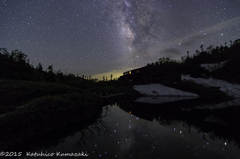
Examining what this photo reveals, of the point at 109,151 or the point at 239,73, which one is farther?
the point at 239,73

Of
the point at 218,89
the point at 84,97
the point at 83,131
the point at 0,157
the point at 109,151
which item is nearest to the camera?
the point at 0,157

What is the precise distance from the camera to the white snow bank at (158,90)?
30.2 metres

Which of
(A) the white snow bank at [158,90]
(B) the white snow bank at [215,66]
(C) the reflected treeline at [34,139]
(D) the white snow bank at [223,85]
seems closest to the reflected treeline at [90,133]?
(C) the reflected treeline at [34,139]

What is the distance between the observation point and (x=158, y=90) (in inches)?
1296

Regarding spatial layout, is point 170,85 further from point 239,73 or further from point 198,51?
point 198,51

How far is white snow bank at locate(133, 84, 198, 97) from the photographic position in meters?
30.2

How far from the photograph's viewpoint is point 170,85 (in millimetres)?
34719

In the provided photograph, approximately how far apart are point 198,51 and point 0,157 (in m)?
73.6

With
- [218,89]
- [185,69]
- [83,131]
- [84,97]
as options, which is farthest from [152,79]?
[83,131]

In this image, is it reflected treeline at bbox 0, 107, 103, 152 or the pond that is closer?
the pond

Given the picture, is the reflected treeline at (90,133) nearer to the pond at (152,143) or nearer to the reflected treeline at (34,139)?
the pond at (152,143)

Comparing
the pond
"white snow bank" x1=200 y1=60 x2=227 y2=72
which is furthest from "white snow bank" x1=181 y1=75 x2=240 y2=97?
the pond

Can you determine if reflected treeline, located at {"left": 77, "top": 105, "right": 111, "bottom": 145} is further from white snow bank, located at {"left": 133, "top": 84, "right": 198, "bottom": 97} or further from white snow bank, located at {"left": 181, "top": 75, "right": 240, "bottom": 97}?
white snow bank, located at {"left": 181, "top": 75, "right": 240, "bottom": 97}

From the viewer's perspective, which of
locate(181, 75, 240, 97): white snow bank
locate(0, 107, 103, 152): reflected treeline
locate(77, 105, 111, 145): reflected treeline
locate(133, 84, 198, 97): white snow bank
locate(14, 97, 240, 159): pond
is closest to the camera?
locate(14, 97, 240, 159): pond
